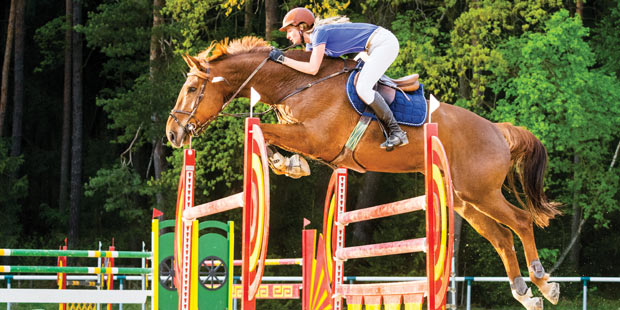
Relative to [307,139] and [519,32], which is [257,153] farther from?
[519,32]

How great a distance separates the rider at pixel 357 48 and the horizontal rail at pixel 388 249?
67cm

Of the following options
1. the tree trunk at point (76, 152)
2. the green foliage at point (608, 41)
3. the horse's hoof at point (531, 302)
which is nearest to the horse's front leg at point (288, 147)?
the horse's hoof at point (531, 302)

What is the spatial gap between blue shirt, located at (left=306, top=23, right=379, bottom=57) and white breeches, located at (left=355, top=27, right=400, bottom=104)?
0.06 metres

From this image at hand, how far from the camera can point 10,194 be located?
19812 mm

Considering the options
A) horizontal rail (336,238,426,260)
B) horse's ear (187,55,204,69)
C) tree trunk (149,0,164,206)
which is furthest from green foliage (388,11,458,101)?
horse's ear (187,55,204,69)

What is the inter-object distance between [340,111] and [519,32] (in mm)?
13226

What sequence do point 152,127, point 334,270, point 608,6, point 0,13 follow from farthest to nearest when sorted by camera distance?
point 0,13 → point 608,6 → point 152,127 → point 334,270

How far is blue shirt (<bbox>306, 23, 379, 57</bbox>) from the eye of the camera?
16.8ft

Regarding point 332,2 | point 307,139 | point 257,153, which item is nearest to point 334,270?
point 307,139

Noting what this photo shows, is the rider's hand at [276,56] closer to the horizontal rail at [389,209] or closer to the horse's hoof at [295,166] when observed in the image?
the horse's hoof at [295,166]

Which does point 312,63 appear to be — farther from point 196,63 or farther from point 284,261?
point 284,261

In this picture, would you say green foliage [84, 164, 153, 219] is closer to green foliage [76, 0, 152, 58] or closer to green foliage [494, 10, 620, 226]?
green foliage [76, 0, 152, 58]

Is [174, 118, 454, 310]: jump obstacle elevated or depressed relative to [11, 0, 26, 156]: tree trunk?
depressed

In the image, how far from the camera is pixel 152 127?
17.0m
